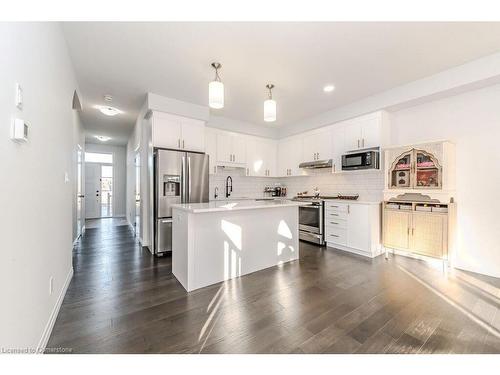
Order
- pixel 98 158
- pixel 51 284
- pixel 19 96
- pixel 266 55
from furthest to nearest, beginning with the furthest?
pixel 98 158 → pixel 266 55 → pixel 51 284 → pixel 19 96

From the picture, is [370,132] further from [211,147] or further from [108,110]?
[108,110]

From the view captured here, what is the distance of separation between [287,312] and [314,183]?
3635 millimetres

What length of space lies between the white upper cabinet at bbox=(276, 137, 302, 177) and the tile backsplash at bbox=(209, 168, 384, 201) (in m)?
0.35

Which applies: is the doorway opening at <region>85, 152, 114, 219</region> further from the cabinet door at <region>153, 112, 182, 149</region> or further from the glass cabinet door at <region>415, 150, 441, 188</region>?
the glass cabinet door at <region>415, 150, 441, 188</region>

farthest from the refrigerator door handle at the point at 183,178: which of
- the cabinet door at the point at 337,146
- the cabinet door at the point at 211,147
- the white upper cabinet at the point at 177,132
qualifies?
the cabinet door at the point at 337,146

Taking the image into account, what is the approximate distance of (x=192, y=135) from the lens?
13.7 ft

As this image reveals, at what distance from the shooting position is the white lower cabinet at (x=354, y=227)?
3641mm

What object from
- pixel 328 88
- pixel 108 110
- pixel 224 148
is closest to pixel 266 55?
pixel 328 88

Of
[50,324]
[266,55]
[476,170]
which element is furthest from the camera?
[476,170]

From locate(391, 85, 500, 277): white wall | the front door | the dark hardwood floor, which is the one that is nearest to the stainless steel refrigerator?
the dark hardwood floor

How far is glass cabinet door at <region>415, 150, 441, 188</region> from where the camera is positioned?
317cm

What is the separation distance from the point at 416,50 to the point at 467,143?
1582 millimetres

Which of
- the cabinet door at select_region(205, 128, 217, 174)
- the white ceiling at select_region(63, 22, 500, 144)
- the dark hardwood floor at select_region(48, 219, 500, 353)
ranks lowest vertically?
the dark hardwood floor at select_region(48, 219, 500, 353)
